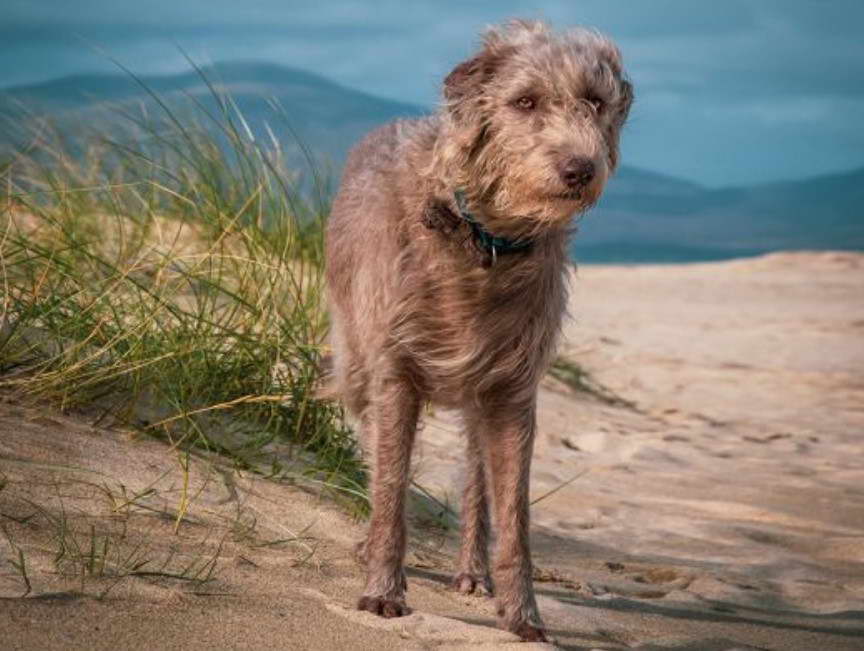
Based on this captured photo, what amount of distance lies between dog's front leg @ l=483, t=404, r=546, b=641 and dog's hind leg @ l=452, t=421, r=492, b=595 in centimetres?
35

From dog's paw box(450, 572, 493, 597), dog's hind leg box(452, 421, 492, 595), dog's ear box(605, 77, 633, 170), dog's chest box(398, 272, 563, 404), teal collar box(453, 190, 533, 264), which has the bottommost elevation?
dog's paw box(450, 572, 493, 597)

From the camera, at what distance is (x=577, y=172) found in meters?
3.56

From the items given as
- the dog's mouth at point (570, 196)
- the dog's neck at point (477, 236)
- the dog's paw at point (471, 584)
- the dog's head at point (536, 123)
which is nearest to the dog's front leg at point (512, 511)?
the dog's paw at point (471, 584)

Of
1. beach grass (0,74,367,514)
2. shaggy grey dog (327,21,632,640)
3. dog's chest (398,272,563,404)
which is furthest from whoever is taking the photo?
beach grass (0,74,367,514)

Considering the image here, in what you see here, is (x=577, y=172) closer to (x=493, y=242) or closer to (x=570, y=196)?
(x=570, y=196)

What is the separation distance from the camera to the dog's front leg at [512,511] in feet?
12.8

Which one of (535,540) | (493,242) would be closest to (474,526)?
(535,540)

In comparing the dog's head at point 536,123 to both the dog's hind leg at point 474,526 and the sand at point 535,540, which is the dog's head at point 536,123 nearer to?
the dog's hind leg at point 474,526

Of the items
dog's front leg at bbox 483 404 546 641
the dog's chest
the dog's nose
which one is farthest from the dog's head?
dog's front leg at bbox 483 404 546 641

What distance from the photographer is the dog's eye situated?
375 cm

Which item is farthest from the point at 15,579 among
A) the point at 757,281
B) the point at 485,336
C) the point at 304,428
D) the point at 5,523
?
the point at 757,281

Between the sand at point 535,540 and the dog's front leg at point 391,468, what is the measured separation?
0.17 metres

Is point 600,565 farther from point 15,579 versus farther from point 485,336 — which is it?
point 15,579

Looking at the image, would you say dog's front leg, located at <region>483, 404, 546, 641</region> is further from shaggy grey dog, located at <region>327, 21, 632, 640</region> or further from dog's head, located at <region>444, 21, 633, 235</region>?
dog's head, located at <region>444, 21, 633, 235</region>
